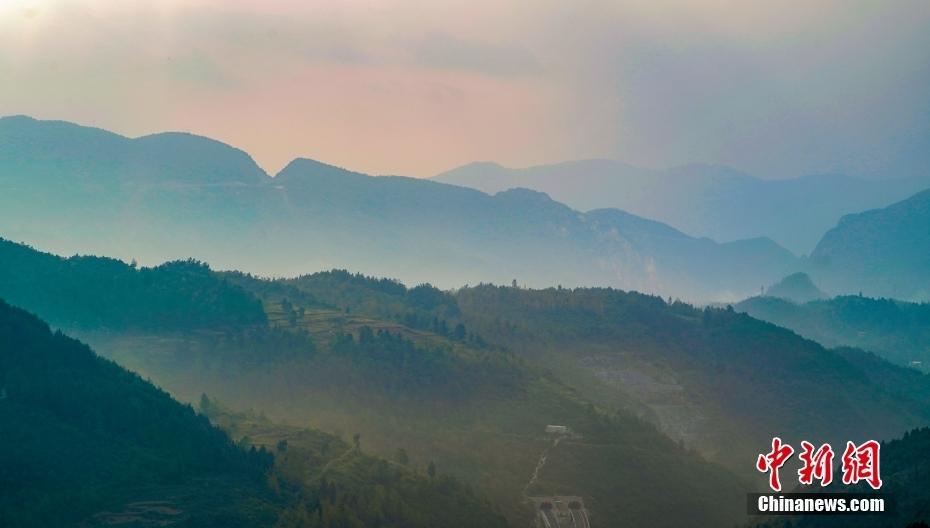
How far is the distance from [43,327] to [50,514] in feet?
154

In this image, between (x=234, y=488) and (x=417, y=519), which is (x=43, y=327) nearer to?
(x=234, y=488)

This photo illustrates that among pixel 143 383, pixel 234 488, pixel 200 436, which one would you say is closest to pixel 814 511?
pixel 234 488

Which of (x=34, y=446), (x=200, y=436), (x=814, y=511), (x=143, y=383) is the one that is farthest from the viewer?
(x=143, y=383)

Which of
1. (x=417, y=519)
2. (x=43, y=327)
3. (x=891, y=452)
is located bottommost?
(x=417, y=519)

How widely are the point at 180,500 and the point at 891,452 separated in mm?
93185

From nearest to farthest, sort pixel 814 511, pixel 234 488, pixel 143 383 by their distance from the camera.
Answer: pixel 814 511 → pixel 234 488 → pixel 143 383

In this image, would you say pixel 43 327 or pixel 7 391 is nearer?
pixel 7 391

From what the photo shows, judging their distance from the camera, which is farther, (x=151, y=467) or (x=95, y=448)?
(x=151, y=467)

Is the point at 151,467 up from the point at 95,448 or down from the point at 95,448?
down

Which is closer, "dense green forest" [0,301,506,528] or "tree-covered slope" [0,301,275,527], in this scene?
"tree-covered slope" [0,301,275,527]

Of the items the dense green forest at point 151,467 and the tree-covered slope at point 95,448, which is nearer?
the tree-covered slope at point 95,448

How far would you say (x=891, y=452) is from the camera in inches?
6590

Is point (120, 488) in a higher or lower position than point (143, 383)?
lower

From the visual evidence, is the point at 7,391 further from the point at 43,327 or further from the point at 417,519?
the point at 417,519
